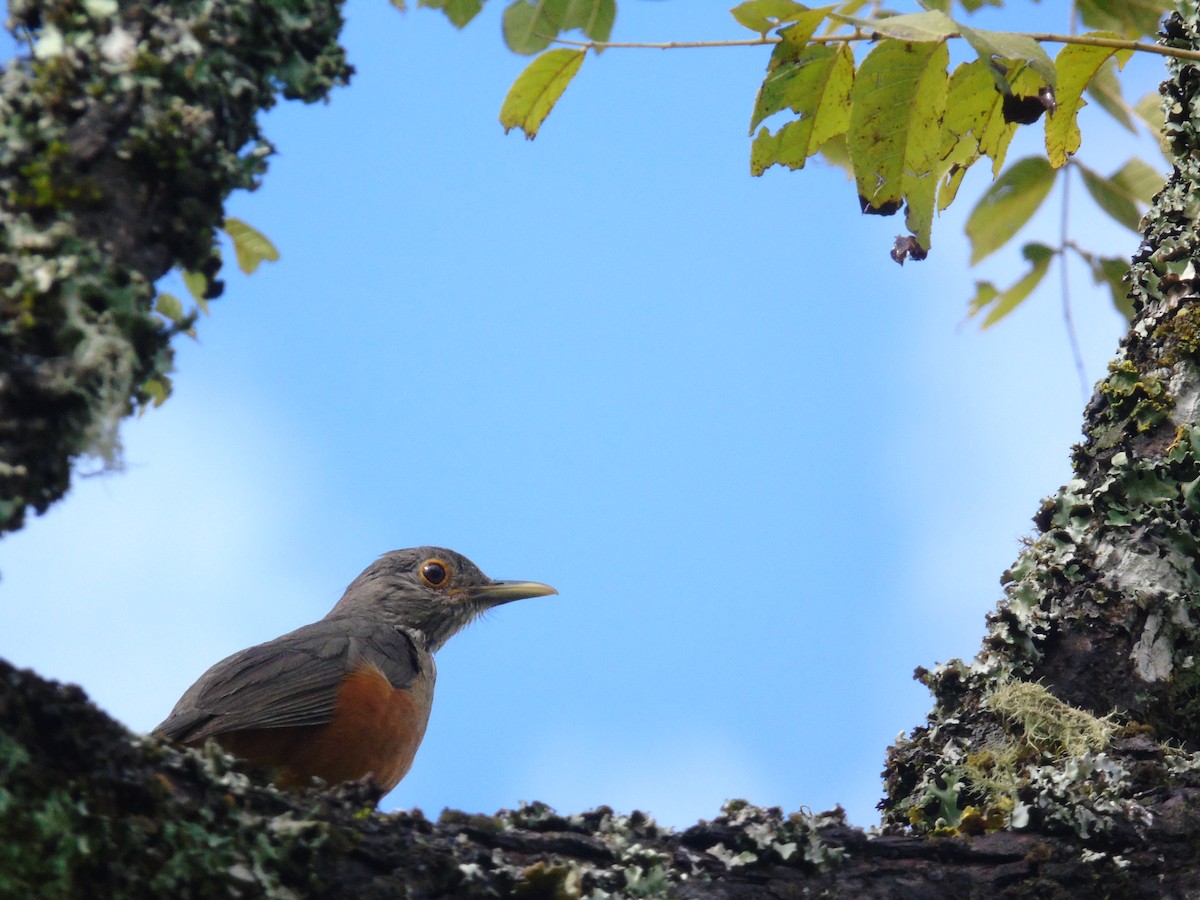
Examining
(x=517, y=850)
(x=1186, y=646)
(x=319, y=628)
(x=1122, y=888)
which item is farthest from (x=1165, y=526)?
(x=319, y=628)

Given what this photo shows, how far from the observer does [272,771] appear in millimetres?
2895

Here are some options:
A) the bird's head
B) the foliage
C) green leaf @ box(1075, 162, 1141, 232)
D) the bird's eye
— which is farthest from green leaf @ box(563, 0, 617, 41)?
the bird's eye

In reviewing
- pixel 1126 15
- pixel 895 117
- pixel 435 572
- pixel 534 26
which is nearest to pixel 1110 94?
pixel 1126 15

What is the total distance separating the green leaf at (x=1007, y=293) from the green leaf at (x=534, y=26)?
7.74ft

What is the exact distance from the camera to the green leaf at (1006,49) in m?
3.02

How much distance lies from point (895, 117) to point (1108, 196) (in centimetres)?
196

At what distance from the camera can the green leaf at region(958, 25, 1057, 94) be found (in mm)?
3021

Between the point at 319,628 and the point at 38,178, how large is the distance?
14.2ft

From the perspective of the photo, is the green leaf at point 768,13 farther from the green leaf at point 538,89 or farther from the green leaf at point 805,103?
the green leaf at point 538,89

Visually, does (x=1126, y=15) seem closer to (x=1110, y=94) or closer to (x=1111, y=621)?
(x=1110, y=94)

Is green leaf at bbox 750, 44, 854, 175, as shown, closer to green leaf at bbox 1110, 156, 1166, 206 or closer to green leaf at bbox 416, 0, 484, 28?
green leaf at bbox 416, 0, 484, 28

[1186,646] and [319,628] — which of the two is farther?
[319,628]

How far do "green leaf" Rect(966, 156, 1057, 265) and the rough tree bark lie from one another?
2.56 feet

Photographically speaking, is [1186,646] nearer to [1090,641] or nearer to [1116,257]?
[1090,641]
